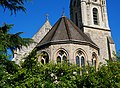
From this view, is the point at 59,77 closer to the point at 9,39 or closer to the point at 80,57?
the point at 9,39

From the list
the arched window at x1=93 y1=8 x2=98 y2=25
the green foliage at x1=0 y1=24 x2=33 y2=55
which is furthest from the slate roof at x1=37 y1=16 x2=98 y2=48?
the green foliage at x1=0 y1=24 x2=33 y2=55

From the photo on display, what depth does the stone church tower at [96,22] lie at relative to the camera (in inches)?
1272

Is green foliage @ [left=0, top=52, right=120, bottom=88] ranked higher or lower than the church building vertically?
lower

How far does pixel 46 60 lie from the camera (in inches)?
930

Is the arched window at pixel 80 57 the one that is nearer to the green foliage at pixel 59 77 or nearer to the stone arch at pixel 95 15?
the green foliage at pixel 59 77

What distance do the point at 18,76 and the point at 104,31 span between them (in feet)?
71.2

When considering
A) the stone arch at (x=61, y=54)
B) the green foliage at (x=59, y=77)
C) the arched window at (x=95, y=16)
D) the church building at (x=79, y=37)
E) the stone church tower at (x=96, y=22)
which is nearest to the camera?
the green foliage at (x=59, y=77)

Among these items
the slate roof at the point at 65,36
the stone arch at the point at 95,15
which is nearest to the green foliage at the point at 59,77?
the slate roof at the point at 65,36

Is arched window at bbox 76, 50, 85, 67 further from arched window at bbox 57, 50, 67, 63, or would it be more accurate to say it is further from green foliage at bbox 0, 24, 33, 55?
green foliage at bbox 0, 24, 33, 55

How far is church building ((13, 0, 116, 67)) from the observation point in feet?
76.2

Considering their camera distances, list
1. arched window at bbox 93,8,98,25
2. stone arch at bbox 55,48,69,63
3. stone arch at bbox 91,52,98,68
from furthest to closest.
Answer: arched window at bbox 93,8,98,25 < stone arch at bbox 91,52,98,68 < stone arch at bbox 55,48,69,63

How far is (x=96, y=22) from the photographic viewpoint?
114 feet

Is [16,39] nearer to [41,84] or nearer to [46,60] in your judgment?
[41,84]

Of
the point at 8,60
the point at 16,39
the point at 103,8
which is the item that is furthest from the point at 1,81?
the point at 103,8
